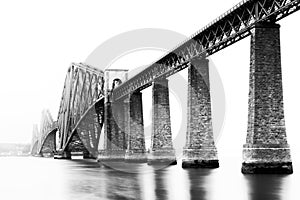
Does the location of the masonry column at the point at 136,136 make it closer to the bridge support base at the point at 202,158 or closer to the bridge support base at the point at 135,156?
the bridge support base at the point at 135,156

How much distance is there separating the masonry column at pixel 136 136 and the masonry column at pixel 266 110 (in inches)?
1523

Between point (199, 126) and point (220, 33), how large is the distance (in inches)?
377

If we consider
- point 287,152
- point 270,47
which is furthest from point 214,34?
point 287,152

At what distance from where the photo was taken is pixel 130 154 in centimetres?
7369

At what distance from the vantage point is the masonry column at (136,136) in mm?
73688

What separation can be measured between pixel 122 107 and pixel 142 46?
16.0m

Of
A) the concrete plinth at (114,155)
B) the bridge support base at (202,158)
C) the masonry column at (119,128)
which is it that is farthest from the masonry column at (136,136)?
the bridge support base at (202,158)

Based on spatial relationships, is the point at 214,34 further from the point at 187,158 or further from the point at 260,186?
the point at 260,186

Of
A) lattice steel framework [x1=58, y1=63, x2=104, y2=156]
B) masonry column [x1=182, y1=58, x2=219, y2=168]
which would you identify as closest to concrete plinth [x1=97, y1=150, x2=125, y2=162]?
lattice steel framework [x1=58, y1=63, x2=104, y2=156]

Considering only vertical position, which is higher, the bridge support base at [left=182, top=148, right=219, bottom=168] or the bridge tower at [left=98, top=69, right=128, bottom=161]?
the bridge tower at [left=98, top=69, right=128, bottom=161]

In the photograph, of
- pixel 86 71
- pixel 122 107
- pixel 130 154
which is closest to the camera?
pixel 130 154

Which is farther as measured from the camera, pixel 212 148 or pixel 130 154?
pixel 130 154

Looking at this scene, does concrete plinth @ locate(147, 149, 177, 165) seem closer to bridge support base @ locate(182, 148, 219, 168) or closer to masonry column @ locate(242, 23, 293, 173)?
bridge support base @ locate(182, 148, 219, 168)

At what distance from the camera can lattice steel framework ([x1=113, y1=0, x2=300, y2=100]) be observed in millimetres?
36219
